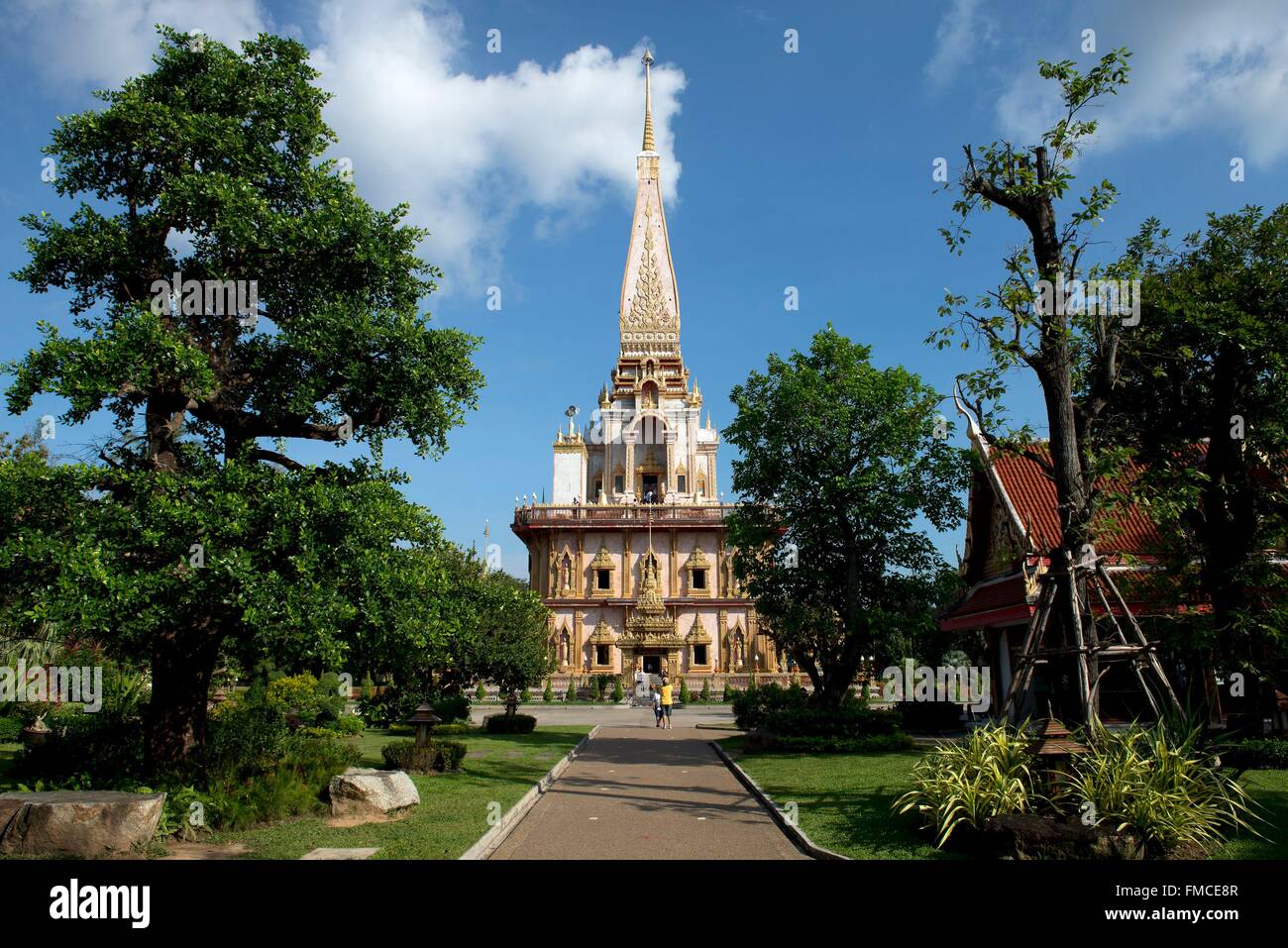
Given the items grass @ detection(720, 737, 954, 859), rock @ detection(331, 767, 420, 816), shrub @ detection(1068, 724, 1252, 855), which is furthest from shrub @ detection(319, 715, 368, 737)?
shrub @ detection(1068, 724, 1252, 855)

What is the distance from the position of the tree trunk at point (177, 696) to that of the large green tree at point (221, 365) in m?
0.03

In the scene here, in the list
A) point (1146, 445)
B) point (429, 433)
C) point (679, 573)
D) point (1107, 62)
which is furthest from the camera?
point (679, 573)

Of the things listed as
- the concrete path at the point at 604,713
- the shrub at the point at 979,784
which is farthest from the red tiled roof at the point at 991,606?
the shrub at the point at 979,784

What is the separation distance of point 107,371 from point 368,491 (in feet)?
11.7

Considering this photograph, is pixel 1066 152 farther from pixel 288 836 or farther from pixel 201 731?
pixel 201 731

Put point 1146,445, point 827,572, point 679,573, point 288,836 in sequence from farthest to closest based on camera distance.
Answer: point 679,573, point 827,572, point 1146,445, point 288,836

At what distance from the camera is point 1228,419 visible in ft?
51.0

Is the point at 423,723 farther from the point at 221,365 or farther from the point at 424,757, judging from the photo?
the point at 221,365

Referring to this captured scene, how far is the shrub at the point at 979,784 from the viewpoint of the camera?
9953 millimetres

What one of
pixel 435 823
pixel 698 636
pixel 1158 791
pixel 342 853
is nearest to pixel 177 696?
pixel 435 823

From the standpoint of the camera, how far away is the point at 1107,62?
12094 millimetres

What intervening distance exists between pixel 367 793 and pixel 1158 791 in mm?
10047

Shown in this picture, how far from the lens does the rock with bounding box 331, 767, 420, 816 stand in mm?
12344
